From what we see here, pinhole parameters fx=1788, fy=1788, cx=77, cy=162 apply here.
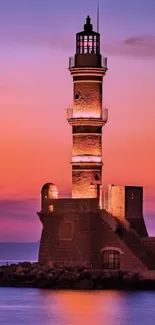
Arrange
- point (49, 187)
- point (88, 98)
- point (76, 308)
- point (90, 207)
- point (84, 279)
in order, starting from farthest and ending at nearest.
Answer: point (49, 187) < point (88, 98) < point (90, 207) < point (84, 279) < point (76, 308)

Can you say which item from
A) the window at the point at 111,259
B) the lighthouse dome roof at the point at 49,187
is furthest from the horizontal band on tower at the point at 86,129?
the window at the point at 111,259

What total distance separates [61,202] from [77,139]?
10.6 ft

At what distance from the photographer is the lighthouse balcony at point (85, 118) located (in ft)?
291

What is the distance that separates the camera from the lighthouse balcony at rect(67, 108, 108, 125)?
88.8 m

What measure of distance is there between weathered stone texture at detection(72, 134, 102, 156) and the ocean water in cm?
716

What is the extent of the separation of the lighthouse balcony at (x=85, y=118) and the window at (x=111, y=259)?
6.47 meters

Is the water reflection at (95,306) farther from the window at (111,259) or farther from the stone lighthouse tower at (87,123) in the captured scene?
the stone lighthouse tower at (87,123)

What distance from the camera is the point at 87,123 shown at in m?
88.9

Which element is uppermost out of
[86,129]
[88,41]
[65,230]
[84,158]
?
[88,41]

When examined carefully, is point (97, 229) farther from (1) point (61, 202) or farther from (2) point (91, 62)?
(2) point (91, 62)

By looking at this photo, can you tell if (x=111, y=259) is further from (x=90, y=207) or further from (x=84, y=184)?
(x=84, y=184)

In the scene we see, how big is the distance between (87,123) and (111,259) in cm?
686

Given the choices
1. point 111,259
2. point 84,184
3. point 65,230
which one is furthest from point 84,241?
point 84,184

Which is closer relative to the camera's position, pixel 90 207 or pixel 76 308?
pixel 76 308
